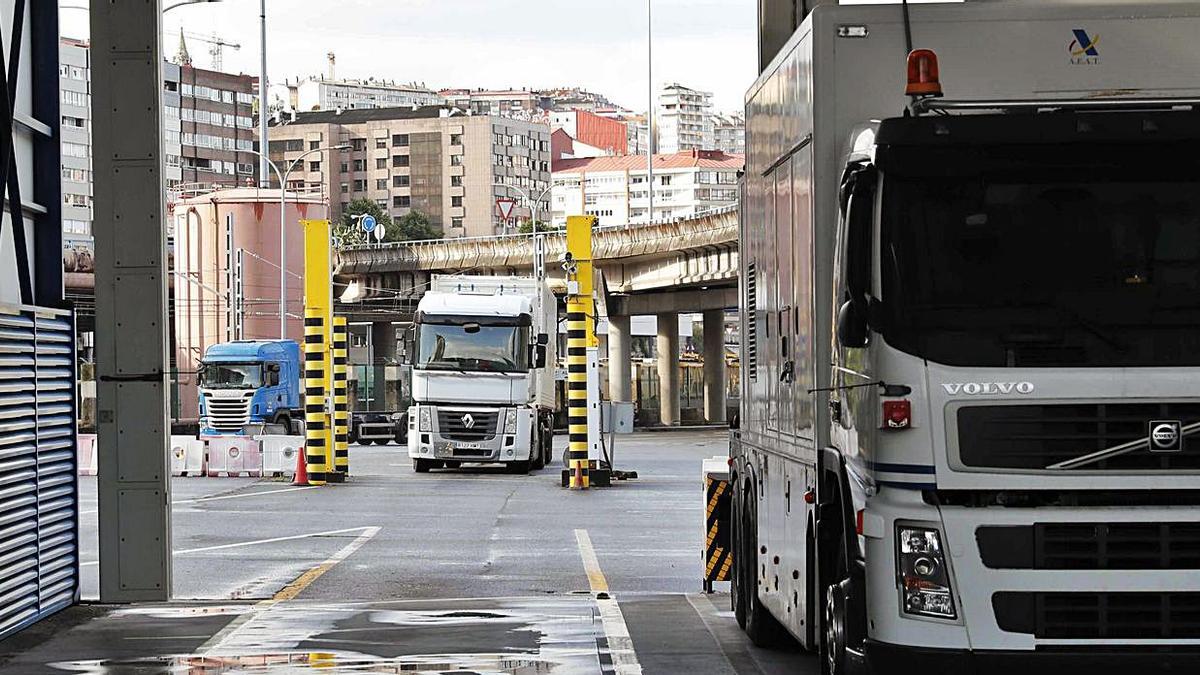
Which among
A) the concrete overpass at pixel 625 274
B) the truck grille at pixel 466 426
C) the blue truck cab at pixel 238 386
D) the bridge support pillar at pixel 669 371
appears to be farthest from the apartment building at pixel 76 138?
the truck grille at pixel 466 426

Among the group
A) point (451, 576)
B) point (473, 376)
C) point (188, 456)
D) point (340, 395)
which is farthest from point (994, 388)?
point (188, 456)

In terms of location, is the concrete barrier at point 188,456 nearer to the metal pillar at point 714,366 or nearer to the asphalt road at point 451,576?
the asphalt road at point 451,576

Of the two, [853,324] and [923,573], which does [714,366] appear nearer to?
[853,324]

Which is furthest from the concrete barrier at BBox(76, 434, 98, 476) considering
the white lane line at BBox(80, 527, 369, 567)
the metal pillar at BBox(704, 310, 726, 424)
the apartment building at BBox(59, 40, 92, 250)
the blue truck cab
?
the apartment building at BBox(59, 40, 92, 250)

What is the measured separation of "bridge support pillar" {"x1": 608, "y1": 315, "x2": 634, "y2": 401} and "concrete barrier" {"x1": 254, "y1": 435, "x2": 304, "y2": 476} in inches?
1813

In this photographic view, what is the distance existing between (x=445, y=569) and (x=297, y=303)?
220ft

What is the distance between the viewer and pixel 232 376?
6256 centimetres

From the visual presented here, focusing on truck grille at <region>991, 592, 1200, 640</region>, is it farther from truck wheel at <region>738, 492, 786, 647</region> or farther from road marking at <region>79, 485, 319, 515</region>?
road marking at <region>79, 485, 319, 515</region>

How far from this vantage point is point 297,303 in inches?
3406

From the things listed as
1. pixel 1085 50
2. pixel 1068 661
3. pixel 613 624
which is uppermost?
pixel 1085 50

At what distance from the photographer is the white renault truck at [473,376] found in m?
42.2

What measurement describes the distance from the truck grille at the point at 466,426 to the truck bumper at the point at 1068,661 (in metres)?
34.6

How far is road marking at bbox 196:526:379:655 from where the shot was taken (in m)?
13.5

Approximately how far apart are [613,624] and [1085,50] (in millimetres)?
6499
